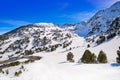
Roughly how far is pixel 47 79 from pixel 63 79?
8.28ft

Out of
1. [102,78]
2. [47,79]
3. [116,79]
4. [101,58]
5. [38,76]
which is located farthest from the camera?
[101,58]

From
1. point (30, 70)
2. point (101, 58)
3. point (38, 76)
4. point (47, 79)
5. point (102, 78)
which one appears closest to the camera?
point (102, 78)

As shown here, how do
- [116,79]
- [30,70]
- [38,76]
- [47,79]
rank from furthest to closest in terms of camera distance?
[30,70], [38,76], [47,79], [116,79]

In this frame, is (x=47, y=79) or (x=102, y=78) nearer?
(x=102, y=78)

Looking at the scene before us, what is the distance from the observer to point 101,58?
203 ft

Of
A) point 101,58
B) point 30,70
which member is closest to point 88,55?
point 101,58

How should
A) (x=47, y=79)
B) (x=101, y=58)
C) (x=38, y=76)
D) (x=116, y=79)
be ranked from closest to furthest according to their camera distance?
(x=116, y=79)
(x=47, y=79)
(x=38, y=76)
(x=101, y=58)

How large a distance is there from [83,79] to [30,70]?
39.8 ft

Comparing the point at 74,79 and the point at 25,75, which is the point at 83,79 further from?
the point at 25,75

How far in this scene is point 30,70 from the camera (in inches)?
1425

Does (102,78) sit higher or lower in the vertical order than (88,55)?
lower

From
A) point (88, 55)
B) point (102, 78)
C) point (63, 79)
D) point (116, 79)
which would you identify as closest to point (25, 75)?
point (63, 79)

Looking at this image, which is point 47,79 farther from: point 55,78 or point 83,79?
point 83,79

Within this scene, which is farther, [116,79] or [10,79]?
[10,79]
